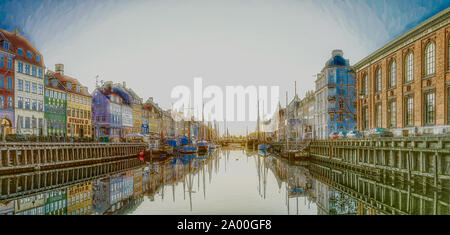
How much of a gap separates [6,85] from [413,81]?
36.2m

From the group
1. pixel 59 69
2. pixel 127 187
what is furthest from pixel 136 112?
pixel 127 187

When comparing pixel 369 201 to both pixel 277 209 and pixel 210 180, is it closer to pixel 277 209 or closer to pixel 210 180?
pixel 277 209

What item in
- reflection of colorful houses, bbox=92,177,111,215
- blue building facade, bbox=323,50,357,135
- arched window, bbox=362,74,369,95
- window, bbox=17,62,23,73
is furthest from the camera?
blue building facade, bbox=323,50,357,135

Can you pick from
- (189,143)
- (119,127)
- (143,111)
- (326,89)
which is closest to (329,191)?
(326,89)

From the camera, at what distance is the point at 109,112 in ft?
215

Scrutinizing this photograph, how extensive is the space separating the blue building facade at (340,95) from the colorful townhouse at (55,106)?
138 ft

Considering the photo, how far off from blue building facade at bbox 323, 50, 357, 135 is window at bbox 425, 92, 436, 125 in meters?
29.1

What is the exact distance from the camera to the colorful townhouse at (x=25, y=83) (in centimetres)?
3022

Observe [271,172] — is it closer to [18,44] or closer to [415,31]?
[415,31]

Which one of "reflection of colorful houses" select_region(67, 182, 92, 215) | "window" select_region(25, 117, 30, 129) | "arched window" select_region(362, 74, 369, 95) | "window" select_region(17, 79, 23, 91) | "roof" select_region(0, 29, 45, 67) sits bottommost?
"reflection of colorful houses" select_region(67, 182, 92, 215)

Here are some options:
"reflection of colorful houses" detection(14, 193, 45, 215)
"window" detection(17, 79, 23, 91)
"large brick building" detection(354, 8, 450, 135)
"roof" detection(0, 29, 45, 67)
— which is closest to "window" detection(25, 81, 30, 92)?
"window" detection(17, 79, 23, 91)

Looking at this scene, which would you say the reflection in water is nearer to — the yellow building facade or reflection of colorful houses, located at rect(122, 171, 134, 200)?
reflection of colorful houses, located at rect(122, 171, 134, 200)

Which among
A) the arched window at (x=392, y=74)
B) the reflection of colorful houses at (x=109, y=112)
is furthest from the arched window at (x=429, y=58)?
the reflection of colorful houses at (x=109, y=112)

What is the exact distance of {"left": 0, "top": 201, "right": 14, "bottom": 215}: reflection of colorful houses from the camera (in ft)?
47.3
